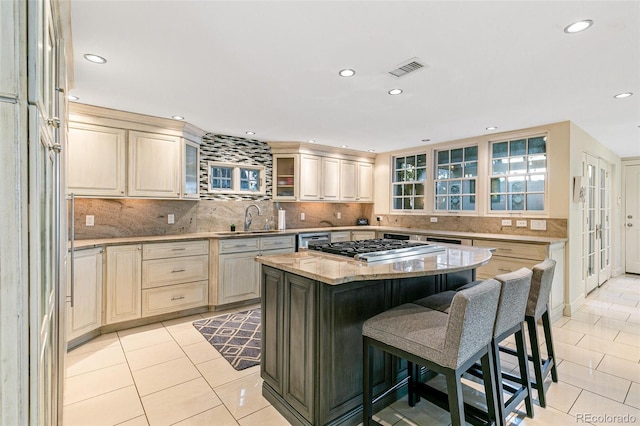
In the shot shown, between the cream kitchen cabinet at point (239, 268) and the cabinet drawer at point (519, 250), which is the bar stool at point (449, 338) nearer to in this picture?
the cabinet drawer at point (519, 250)

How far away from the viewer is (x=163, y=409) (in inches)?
86.1

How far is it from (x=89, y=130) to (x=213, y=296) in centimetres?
234

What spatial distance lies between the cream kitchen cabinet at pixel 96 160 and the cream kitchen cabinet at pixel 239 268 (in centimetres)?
139

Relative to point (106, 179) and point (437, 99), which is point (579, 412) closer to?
point (437, 99)

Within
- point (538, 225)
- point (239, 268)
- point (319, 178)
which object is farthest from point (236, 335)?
point (538, 225)

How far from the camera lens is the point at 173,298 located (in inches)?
151

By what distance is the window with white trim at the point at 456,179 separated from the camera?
5.02m

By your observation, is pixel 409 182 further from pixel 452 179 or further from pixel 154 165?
pixel 154 165

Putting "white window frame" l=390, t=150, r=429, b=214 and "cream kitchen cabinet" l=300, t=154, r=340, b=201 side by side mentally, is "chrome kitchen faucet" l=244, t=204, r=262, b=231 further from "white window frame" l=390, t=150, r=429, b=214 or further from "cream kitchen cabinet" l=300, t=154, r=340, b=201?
"white window frame" l=390, t=150, r=429, b=214

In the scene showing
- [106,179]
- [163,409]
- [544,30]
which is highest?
[544,30]

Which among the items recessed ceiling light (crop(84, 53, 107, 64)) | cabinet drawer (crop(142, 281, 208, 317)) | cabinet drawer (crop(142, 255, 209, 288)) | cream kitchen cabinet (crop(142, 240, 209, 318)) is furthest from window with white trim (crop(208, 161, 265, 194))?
recessed ceiling light (crop(84, 53, 107, 64))

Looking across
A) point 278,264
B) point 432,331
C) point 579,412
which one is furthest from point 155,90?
point 579,412

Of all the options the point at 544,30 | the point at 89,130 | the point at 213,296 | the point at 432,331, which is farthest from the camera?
the point at 213,296

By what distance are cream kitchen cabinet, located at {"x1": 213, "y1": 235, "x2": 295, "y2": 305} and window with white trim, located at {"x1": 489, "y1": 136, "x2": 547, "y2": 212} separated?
10.9 ft
